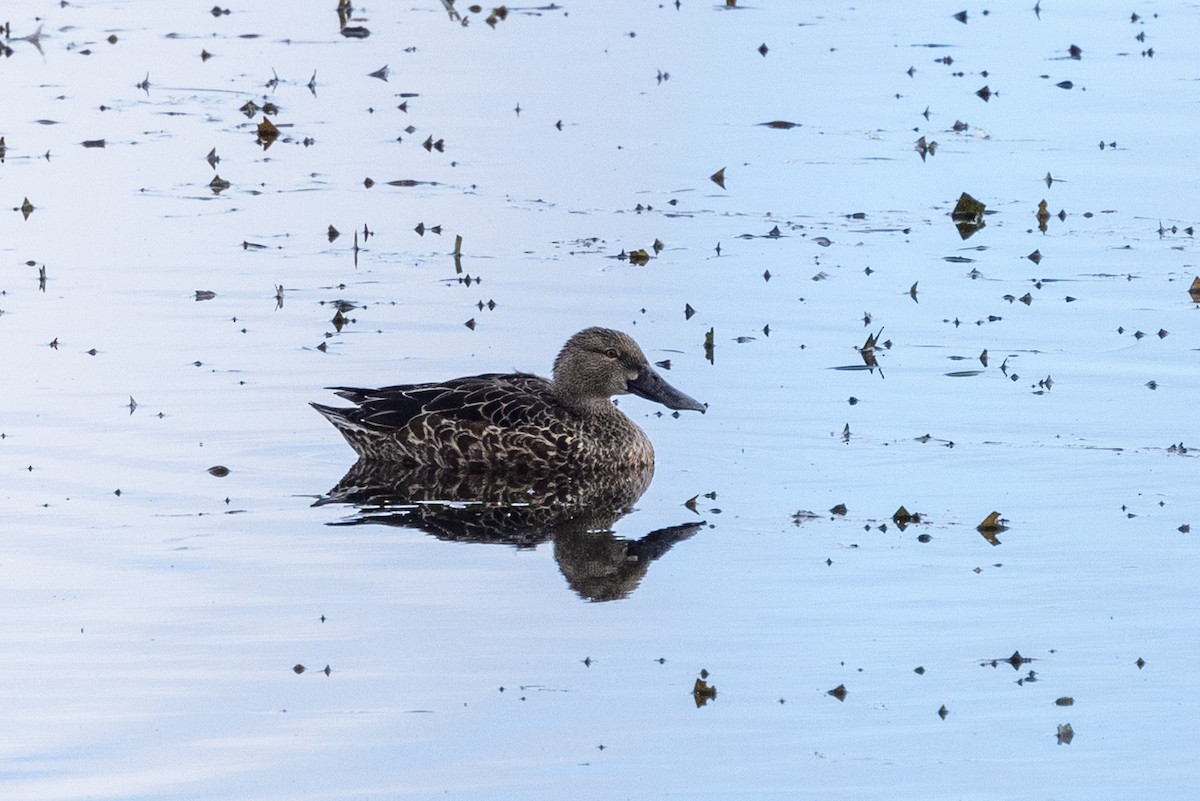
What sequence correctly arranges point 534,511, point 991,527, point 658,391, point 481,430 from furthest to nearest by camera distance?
1. point 658,391
2. point 481,430
3. point 534,511
4. point 991,527

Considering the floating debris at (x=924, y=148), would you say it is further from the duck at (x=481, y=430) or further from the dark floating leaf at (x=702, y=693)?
the dark floating leaf at (x=702, y=693)

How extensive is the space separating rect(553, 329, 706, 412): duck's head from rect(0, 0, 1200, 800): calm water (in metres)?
0.46

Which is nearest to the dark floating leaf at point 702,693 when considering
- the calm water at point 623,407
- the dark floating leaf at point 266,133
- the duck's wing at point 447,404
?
the calm water at point 623,407

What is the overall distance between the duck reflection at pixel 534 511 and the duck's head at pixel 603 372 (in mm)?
645

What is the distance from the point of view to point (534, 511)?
12.3 meters

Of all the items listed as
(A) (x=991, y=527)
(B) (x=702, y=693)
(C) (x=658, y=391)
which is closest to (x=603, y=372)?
(C) (x=658, y=391)

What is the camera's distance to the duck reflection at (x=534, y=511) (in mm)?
10992

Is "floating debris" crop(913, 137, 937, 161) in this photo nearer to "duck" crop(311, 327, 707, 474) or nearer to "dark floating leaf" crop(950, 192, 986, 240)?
"dark floating leaf" crop(950, 192, 986, 240)

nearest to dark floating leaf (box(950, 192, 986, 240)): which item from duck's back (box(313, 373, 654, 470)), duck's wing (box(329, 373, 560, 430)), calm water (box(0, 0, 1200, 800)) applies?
calm water (box(0, 0, 1200, 800))

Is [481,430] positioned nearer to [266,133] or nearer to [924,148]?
[924,148]

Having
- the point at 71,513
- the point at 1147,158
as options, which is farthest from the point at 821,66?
the point at 71,513

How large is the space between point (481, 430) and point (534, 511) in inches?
41.6

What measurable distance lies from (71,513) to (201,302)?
452 cm

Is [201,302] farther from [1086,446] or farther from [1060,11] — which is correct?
[1060,11]
